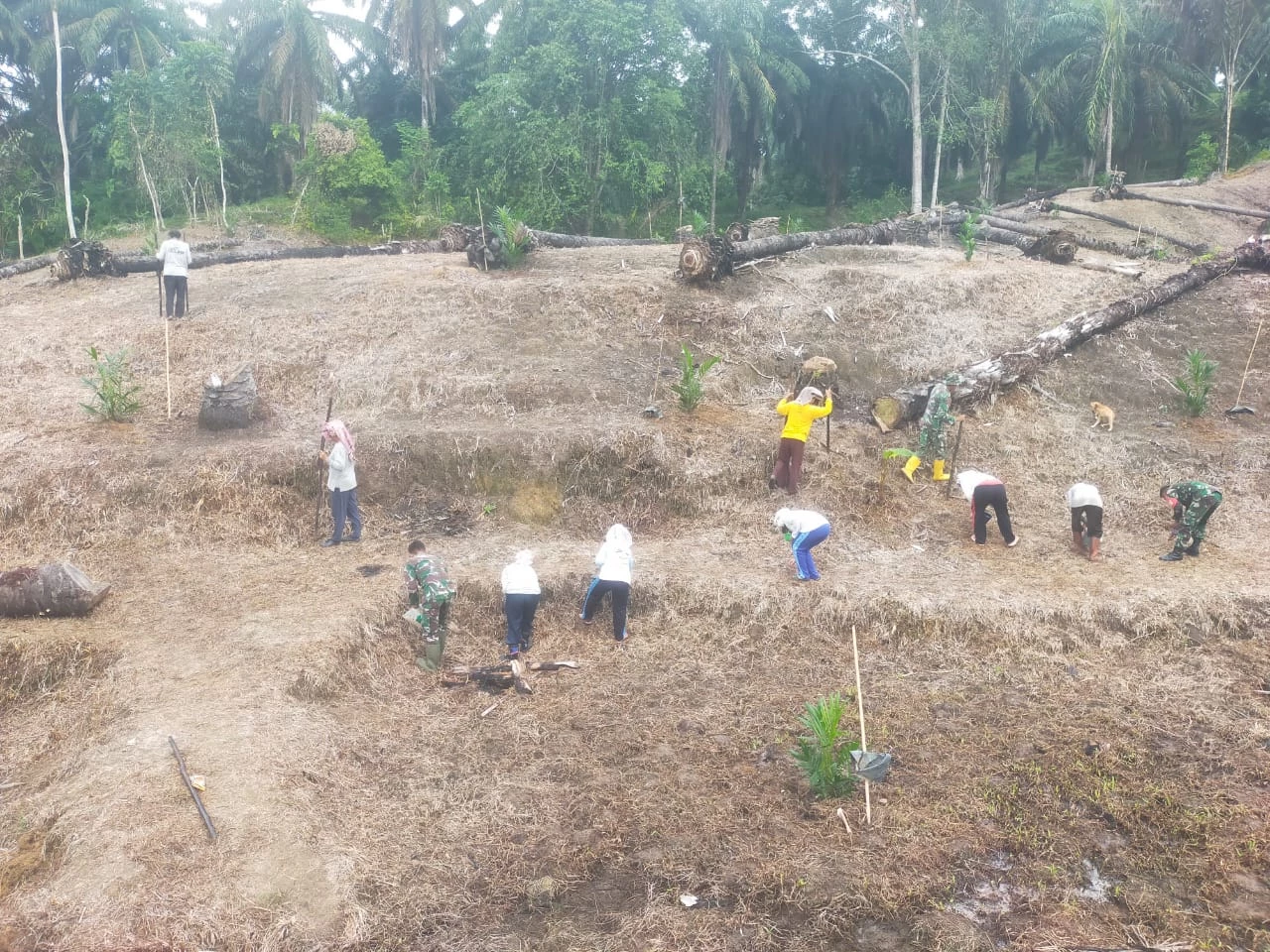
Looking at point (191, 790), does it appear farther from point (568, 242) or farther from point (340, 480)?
point (568, 242)

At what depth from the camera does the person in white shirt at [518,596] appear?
26.3 ft

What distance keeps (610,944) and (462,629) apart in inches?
176

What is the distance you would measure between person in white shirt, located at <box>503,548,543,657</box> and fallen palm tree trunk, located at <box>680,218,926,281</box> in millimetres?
8101

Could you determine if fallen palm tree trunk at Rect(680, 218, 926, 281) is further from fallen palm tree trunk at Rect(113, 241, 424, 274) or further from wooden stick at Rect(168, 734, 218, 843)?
wooden stick at Rect(168, 734, 218, 843)

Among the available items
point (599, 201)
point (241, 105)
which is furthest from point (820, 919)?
point (241, 105)

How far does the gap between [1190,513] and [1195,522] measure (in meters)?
0.11

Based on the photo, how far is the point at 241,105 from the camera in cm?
3378

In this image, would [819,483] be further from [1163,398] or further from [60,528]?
[60,528]

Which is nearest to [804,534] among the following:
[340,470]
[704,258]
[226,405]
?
[340,470]

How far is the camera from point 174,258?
13.9 metres

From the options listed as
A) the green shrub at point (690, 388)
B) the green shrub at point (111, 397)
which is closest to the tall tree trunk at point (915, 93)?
the green shrub at point (690, 388)

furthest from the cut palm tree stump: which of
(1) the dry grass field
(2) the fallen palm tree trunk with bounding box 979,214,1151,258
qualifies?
(2) the fallen palm tree trunk with bounding box 979,214,1151,258

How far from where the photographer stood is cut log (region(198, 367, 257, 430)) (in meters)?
11.4

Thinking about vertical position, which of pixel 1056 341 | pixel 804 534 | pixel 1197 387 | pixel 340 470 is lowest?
pixel 804 534
